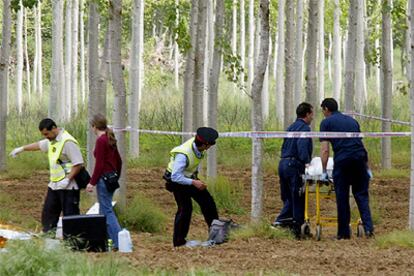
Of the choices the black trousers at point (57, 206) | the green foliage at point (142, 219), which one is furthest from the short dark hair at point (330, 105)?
the green foliage at point (142, 219)

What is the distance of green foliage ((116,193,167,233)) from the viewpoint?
17641 mm

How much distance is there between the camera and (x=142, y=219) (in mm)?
17719

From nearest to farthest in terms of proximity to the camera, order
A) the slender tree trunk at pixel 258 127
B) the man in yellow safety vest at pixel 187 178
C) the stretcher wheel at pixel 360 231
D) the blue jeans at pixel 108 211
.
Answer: the man in yellow safety vest at pixel 187 178, the blue jeans at pixel 108 211, the stretcher wheel at pixel 360 231, the slender tree trunk at pixel 258 127

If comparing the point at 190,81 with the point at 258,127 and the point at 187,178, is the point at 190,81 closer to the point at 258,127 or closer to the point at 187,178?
the point at 258,127

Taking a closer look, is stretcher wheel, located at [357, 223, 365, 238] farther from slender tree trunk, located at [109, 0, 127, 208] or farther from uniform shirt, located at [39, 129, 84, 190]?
slender tree trunk, located at [109, 0, 127, 208]

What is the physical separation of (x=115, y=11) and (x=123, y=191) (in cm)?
277

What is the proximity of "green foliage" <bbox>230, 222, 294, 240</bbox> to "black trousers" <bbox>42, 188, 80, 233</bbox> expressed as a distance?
202 cm

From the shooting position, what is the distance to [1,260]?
10.3m

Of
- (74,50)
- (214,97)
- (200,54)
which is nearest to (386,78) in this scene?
(214,97)

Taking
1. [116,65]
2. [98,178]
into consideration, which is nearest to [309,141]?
[98,178]

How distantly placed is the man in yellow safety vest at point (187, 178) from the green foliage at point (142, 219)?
110 inches

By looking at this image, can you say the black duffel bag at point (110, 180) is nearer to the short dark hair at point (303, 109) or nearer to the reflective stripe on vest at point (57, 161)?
the reflective stripe on vest at point (57, 161)

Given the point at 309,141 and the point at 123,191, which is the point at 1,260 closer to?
the point at 309,141

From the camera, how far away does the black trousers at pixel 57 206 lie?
48.4 ft
